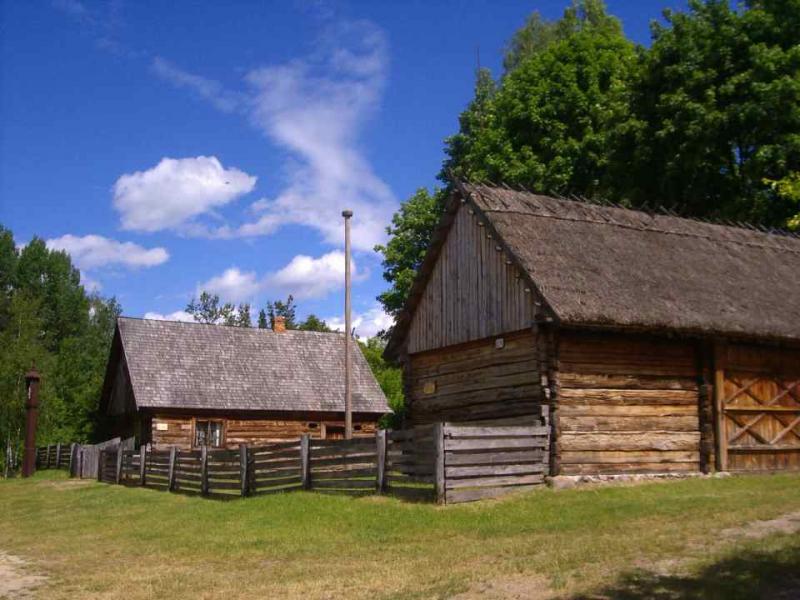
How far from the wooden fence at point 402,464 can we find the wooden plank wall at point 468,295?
7.47ft

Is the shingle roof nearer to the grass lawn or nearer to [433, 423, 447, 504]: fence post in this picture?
the grass lawn

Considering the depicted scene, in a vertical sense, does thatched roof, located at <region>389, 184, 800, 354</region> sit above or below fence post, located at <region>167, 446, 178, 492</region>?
above

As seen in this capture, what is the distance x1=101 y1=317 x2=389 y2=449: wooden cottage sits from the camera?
33.4 metres

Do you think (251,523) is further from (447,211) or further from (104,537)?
(447,211)

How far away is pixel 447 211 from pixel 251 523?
9233 mm

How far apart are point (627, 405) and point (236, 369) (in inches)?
793

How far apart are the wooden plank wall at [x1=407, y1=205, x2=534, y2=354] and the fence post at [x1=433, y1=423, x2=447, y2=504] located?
155 inches

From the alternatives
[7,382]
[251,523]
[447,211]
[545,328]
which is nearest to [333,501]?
[251,523]

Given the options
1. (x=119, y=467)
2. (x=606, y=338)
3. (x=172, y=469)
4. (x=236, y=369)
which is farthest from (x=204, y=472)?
(x=236, y=369)

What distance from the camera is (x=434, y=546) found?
12.8 meters

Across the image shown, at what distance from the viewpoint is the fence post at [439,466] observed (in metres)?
15.7

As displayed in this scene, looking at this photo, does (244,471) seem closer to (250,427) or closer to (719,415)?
(719,415)

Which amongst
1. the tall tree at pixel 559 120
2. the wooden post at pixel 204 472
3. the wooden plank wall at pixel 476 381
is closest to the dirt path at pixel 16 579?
the wooden post at pixel 204 472

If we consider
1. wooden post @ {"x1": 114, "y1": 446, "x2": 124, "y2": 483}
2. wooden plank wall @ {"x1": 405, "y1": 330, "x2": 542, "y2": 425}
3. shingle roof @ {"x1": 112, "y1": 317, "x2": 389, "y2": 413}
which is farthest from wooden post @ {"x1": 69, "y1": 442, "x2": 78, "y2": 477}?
wooden plank wall @ {"x1": 405, "y1": 330, "x2": 542, "y2": 425}
